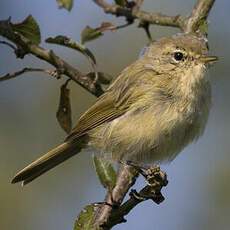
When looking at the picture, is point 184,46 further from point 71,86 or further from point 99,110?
point 71,86

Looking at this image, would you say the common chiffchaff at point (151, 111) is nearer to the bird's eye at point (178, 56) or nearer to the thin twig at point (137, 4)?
the bird's eye at point (178, 56)

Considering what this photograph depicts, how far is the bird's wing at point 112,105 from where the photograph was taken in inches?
151

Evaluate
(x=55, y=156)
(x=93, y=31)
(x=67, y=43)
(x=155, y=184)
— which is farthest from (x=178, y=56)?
(x=155, y=184)

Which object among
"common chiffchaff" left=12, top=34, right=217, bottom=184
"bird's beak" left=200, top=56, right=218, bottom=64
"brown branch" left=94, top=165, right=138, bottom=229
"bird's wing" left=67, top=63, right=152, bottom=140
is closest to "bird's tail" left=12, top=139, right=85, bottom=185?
"common chiffchaff" left=12, top=34, right=217, bottom=184

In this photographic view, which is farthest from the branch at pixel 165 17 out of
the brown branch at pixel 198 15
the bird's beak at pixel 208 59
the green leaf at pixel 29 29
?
the green leaf at pixel 29 29

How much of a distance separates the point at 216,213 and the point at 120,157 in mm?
835

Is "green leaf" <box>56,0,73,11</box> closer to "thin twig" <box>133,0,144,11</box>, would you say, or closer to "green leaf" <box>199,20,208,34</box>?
"thin twig" <box>133,0,144,11</box>

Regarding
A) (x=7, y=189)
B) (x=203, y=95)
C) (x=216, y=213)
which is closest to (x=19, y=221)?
(x=7, y=189)

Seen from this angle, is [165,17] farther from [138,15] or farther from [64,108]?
[64,108]

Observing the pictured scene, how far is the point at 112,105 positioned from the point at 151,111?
321 mm

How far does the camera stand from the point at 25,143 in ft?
15.1

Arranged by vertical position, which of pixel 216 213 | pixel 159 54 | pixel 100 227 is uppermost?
pixel 159 54

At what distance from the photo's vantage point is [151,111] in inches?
143

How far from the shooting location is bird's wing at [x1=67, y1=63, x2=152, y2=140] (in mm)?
3834
